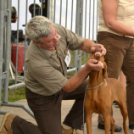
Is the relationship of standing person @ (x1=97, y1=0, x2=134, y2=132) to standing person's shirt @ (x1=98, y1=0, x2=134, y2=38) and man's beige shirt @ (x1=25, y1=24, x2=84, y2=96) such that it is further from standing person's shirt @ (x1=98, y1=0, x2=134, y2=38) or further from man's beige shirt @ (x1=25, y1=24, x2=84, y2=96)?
man's beige shirt @ (x1=25, y1=24, x2=84, y2=96)

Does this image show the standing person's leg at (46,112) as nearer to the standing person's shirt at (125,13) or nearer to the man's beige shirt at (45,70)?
the man's beige shirt at (45,70)

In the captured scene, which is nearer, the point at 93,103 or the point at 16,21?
the point at 93,103

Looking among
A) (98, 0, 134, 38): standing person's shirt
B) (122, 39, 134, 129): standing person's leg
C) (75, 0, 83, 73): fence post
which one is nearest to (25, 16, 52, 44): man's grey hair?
(98, 0, 134, 38): standing person's shirt

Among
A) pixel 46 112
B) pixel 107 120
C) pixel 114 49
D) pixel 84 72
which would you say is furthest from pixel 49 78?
pixel 114 49

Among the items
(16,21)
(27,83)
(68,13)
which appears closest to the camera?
(27,83)

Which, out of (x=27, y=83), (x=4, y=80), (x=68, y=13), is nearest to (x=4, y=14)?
(x=4, y=80)

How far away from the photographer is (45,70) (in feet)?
10.4

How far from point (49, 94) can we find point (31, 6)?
2.17 metres

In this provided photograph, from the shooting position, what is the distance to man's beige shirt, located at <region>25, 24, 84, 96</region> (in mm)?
3178

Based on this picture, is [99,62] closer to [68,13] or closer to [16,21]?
[16,21]

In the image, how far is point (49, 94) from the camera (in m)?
3.41

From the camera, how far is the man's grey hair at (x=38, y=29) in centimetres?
306

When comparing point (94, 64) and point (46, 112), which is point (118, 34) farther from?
point (46, 112)

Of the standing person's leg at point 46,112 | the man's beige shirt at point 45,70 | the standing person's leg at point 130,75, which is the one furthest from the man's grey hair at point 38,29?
the standing person's leg at point 130,75
